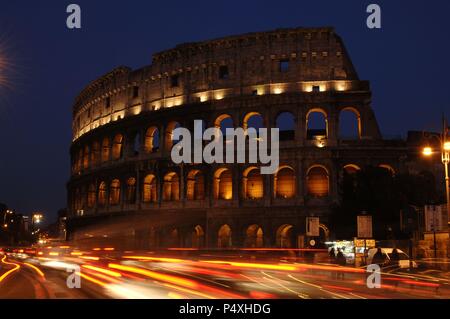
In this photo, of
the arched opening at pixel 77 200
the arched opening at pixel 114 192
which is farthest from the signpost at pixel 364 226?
the arched opening at pixel 77 200

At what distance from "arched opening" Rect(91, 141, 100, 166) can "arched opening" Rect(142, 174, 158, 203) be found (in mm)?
9106

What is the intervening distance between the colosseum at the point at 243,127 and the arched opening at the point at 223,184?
82 mm

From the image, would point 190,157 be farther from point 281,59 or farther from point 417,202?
point 417,202

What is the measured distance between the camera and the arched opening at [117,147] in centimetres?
5100

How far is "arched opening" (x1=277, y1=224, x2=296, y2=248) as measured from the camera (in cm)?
3950

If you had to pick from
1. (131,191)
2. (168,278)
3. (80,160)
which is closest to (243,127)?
(131,191)

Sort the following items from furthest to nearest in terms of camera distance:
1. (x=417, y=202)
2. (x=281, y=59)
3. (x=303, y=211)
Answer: (x=281, y=59), (x=303, y=211), (x=417, y=202)

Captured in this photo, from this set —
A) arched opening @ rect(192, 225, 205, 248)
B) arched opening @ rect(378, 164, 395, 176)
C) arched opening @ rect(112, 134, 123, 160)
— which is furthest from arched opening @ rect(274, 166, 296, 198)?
arched opening @ rect(112, 134, 123, 160)

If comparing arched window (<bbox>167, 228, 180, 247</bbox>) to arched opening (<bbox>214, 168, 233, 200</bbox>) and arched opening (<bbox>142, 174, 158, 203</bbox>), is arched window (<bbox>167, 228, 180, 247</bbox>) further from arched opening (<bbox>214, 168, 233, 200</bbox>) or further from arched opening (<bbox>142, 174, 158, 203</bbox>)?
arched opening (<bbox>214, 168, 233, 200</bbox>)

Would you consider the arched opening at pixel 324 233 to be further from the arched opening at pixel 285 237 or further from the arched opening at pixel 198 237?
the arched opening at pixel 198 237

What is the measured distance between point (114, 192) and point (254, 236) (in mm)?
16662

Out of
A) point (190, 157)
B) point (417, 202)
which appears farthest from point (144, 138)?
point (417, 202)
